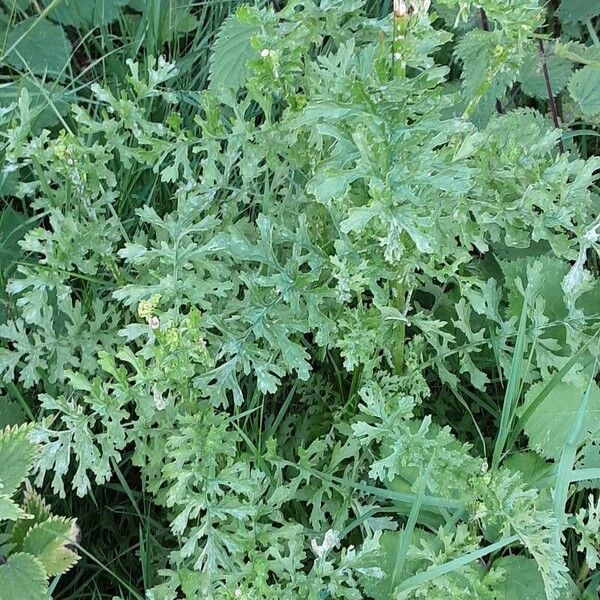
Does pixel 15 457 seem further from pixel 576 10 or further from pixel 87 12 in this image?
pixel 576 10

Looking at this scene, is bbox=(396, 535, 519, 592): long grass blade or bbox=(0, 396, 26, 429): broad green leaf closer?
bbox=(396, 535, 519, 592): long grass blade

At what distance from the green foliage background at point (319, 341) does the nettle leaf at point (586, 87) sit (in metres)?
0.23

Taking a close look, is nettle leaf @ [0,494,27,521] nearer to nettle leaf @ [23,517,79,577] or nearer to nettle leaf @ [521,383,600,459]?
nettle leaf @ [23,517,79,577]

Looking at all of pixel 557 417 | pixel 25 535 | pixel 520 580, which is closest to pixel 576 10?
pixel 557 417

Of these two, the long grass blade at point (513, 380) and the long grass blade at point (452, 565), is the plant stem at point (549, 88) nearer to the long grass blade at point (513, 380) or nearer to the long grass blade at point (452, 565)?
the long grass blade at point (513, 380)

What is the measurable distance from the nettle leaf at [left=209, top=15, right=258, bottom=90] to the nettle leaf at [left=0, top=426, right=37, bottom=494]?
91cm

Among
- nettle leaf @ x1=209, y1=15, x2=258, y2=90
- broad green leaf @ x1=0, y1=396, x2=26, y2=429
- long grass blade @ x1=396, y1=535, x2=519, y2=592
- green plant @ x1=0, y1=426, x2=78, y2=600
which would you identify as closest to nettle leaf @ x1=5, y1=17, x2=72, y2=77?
nettle leaf @ x1=209, y1=15, x2=258, y2=90

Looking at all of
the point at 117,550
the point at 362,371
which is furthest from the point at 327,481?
the point at 117,550

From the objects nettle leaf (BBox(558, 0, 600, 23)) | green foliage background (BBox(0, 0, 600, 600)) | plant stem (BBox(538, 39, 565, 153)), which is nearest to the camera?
green foliage background (BBox(0, 0, 600, 600))

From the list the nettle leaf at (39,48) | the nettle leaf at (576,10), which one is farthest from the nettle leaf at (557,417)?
the nettle leaf at (39,48)

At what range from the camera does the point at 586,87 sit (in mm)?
2184

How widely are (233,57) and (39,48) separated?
36.0 inches

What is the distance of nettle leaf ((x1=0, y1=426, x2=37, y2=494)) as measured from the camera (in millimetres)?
1511

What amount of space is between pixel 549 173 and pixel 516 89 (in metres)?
1.05
